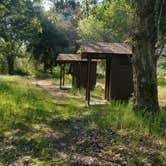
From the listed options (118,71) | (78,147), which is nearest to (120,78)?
(118,71)

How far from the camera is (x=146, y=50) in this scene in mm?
8008

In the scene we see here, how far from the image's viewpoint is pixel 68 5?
12508 millimetres

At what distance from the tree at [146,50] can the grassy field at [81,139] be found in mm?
457

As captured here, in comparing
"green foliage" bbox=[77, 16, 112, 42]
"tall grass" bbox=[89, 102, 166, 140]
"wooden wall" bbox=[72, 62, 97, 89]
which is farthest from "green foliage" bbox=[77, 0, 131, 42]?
"tall grass" bbox=[89, 102, 166, 140]

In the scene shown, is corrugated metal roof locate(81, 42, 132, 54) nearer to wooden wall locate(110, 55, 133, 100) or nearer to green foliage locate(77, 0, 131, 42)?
wooden wall locate(110, 55, 133, 100)

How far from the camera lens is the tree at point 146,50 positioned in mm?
8008

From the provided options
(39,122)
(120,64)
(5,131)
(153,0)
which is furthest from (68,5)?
(5,131)

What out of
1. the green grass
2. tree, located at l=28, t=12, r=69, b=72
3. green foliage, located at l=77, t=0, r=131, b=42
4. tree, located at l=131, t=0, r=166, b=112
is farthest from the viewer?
tree, located at l=28, t=12, r=69, b=72

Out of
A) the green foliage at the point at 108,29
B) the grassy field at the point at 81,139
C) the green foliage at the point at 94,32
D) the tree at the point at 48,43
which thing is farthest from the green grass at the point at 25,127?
the tree at the point at 48,43

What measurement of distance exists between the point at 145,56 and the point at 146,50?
157 millimetres

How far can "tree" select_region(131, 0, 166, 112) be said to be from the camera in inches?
315

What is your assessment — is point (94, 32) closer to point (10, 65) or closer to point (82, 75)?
point (10, 65)

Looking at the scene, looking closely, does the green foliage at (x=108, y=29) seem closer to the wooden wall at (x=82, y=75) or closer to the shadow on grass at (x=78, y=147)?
the wooden wall at (x=82, y=75)

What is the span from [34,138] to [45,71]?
29431mm
